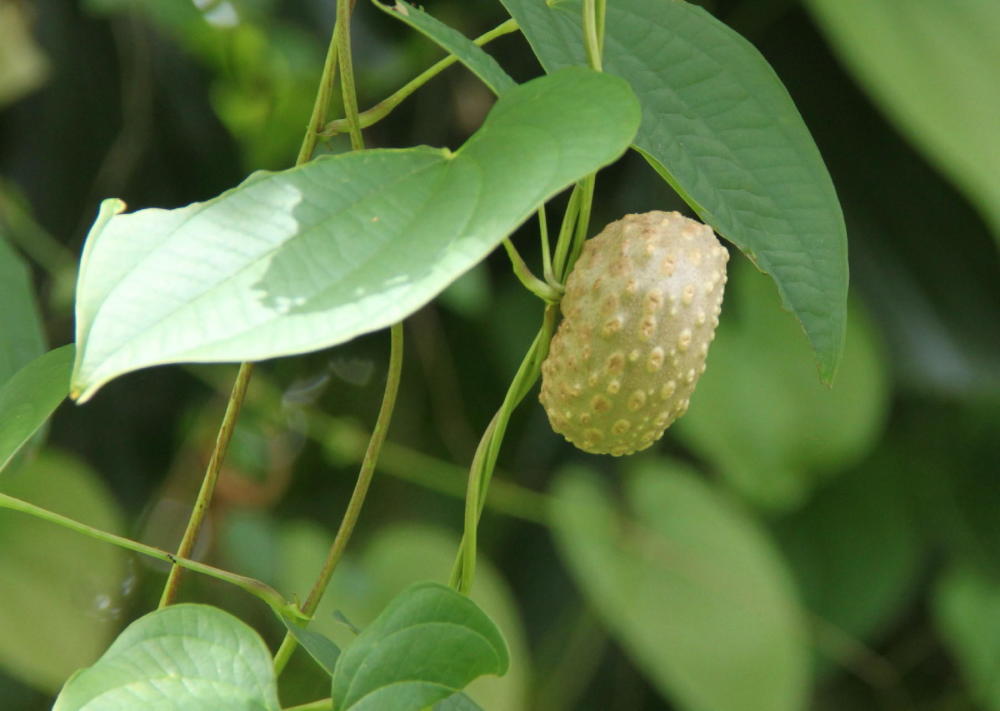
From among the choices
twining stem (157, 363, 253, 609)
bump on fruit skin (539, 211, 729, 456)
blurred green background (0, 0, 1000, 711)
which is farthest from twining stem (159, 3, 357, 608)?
blurred green background (0, 0, 1000, 711)

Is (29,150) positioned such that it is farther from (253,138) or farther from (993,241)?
(993,241)

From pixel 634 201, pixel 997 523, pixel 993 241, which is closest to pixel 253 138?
pixel 634 201

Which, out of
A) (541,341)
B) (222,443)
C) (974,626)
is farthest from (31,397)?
(974,626)

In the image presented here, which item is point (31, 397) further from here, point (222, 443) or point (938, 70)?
point (938, 70)

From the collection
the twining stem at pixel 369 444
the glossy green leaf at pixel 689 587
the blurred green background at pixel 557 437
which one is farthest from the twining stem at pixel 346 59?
the glossy green leaf at pixel 689 587

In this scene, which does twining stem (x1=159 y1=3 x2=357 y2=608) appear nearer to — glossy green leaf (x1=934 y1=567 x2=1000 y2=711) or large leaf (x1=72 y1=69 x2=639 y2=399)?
A: large leaf (x1=72 y1=69 x2=639 y2=399)

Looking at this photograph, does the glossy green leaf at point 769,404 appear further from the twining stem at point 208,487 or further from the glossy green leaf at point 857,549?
the twining stem at point 208,487
